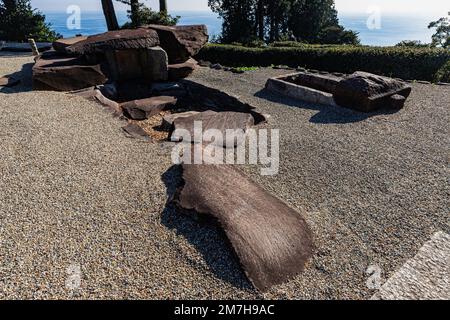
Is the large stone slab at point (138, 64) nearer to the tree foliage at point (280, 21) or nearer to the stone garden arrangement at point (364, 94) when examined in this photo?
the stone garden arrangement at point (364, 94)

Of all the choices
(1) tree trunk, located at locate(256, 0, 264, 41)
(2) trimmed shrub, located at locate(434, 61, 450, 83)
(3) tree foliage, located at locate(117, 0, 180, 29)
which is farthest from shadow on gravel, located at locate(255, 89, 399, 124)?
(1) tree trunk, located at locate(256, 0, 264, 41)

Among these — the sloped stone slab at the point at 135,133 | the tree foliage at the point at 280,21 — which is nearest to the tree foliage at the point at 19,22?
A: the tree foliage at the point at 280,21

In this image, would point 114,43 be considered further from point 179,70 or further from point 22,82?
point 22,82

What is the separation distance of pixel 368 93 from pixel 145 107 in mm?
5743

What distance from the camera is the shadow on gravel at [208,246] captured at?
2.96 m

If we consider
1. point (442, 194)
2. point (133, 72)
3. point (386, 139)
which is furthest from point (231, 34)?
point (442, 194)

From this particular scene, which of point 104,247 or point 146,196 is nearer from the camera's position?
point 104,247

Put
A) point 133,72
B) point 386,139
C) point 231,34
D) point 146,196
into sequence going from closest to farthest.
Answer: point 146,196, point 386,139, point 133,72, point 231,34

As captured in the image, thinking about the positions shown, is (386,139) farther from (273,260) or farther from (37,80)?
(37,80)

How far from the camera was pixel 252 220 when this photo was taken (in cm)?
356

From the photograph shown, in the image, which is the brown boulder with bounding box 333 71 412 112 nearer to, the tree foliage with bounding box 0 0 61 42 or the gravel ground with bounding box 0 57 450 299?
the gravel ground with bounding box 0 57 450 299
